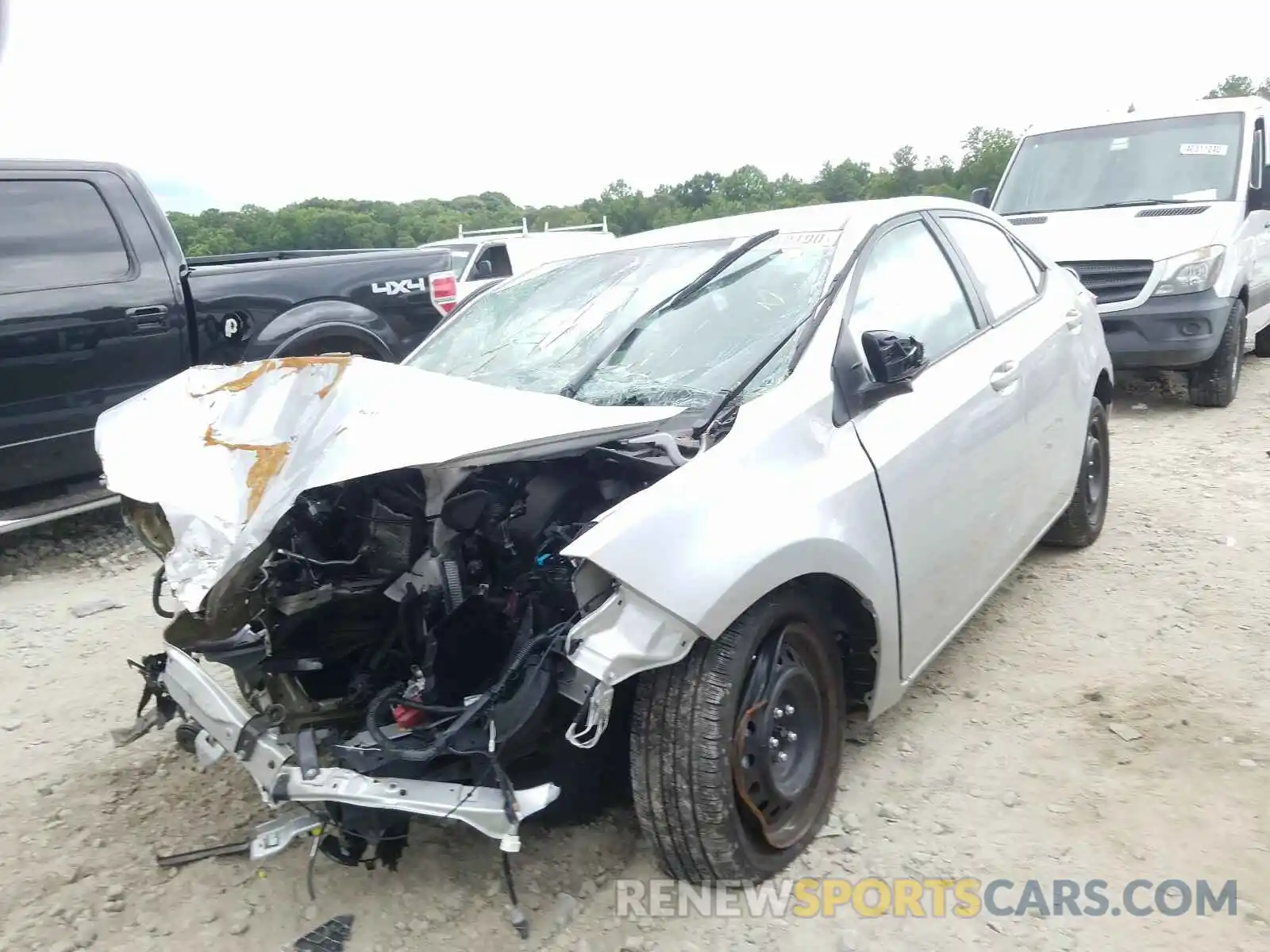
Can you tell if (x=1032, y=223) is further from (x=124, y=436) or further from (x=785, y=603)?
(x=124, y=436)

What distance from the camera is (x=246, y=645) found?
2.47 metres

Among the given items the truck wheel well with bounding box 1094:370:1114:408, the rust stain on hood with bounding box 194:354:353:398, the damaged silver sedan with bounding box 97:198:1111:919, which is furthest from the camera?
the truck wheel well with bounding box 1094:370:1114:408

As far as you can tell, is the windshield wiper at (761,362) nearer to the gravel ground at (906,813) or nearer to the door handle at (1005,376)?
the door handle at (1005,376)

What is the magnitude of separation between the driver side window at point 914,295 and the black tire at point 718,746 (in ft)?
3.33

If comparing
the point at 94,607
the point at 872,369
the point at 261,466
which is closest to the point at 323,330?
the point at 94,607

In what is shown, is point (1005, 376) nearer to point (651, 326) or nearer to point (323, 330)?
point (651, 326)

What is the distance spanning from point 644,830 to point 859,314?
1.64 metres

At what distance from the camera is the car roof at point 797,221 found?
3.28 metres

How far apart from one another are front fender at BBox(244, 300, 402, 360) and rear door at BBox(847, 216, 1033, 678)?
3807 mm

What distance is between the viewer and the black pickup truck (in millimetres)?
4992

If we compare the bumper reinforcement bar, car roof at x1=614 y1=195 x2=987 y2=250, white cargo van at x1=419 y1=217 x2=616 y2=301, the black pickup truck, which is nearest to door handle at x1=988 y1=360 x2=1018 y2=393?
car roof at x1=614 y1=195 x2=987 y2=250

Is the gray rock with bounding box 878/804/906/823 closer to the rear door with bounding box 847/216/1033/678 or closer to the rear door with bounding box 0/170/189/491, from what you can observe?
A: the rear door with bounding box 847/216/1033/678

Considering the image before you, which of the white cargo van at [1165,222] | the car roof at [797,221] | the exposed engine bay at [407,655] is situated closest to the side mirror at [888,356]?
the car roof at [797,221]

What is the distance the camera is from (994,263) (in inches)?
154
